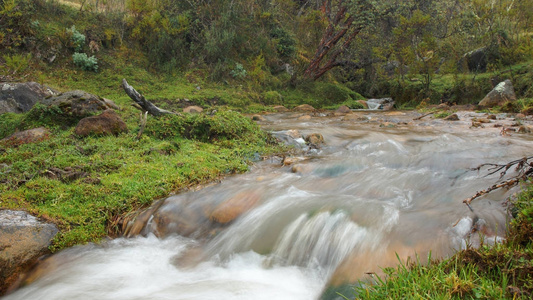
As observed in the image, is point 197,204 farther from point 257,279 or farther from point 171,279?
point 257,279

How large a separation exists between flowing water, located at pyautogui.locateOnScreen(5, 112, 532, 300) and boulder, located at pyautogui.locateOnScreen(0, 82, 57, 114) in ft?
21.6

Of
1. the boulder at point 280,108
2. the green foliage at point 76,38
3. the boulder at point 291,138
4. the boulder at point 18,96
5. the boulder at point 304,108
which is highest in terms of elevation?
the green foliage at point 76,38

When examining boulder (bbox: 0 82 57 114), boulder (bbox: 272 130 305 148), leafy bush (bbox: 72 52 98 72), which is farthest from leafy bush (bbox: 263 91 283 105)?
boulder (bbox: 0 82 57 114)

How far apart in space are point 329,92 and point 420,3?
6.91 metres

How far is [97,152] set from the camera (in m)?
5.92

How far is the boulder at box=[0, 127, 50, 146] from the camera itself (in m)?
6.45

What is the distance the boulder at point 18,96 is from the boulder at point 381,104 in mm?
14059

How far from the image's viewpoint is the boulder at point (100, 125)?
22.6 ft

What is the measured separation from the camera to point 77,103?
779cm

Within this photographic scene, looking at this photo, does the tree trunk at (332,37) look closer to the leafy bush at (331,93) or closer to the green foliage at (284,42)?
the leafy bush at (331,93)

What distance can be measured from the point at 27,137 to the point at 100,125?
132 centimetres

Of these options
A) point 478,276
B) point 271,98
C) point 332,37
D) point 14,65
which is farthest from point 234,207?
point 332,37

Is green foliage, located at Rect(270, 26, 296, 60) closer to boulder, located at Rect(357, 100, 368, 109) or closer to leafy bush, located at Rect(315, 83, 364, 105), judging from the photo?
leafy bush, located at Rect(315, 83, 364, 105)

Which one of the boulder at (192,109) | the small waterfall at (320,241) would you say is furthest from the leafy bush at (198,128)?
the boulder at (192,109)
